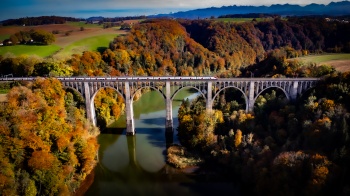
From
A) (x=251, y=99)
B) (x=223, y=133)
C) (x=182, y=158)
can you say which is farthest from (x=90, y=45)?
(x=223, y=133)

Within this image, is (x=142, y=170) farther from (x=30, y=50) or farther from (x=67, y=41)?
(x=67, y=41)

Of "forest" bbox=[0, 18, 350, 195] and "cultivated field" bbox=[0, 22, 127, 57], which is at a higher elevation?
"cultivated field" bbox=[0, 22, 127, 57]

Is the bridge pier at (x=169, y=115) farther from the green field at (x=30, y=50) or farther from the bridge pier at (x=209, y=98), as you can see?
the green field at (x=30, y=50)

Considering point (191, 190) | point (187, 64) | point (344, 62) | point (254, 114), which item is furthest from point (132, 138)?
point (187, 64)

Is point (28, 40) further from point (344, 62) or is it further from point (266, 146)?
point (344, 62)

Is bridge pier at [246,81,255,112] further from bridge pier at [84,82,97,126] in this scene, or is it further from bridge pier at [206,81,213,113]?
bridge pier at [84,82,97,126]

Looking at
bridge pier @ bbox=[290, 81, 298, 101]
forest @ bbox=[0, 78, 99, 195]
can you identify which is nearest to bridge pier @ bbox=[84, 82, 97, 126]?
forest @ bbox=[0, 78, 99, 195]
